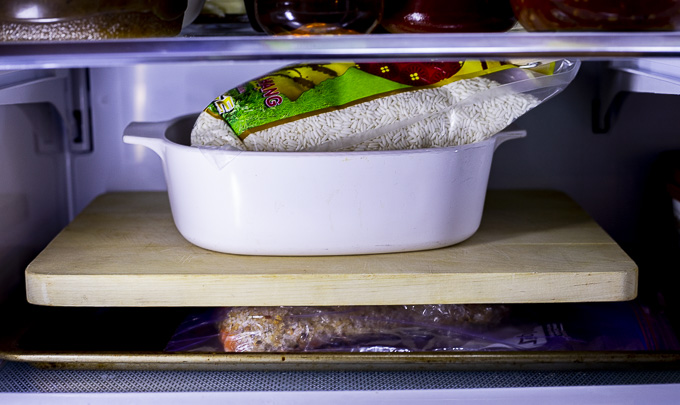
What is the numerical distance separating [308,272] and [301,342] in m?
0.10

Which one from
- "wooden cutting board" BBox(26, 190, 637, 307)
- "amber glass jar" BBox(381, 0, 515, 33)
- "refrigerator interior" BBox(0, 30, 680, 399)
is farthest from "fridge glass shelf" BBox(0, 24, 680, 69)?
"refrigerator interior" BBox(0, 30, 680, 399)

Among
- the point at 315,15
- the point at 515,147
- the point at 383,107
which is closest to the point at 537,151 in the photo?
the point at 515,147

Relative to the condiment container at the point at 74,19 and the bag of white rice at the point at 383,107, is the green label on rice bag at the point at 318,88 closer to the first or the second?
the bag of white rice at the point at 383,107

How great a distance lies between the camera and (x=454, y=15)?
0.62 m

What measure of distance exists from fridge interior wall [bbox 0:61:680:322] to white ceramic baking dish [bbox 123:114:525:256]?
0.25m

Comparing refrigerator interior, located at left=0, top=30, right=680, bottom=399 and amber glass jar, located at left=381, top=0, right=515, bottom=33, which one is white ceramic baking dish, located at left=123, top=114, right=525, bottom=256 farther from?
refrigerator interior, located at left=0, top=30, right=680, bottom=399

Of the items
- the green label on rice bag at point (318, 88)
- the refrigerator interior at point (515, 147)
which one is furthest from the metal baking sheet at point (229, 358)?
the green label on rice bag at point (318, 88)

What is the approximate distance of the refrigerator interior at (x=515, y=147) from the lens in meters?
0.87

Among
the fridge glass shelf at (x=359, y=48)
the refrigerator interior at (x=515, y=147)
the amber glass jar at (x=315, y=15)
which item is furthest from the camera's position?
the refrigerator interior at (x=515, y=147)

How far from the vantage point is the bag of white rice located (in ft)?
2.22

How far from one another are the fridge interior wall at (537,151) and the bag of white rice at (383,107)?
0.23 meters

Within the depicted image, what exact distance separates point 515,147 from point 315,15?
0.50 m

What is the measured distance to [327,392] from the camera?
0.63m

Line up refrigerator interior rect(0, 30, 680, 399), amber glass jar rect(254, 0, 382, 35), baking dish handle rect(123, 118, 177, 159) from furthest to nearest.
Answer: refrigerator interior rect(0, 30, 680, 399), baking dish handle rect(123, 118, 177, 159), amber glass jar rect(254, 0, 382, 35)
